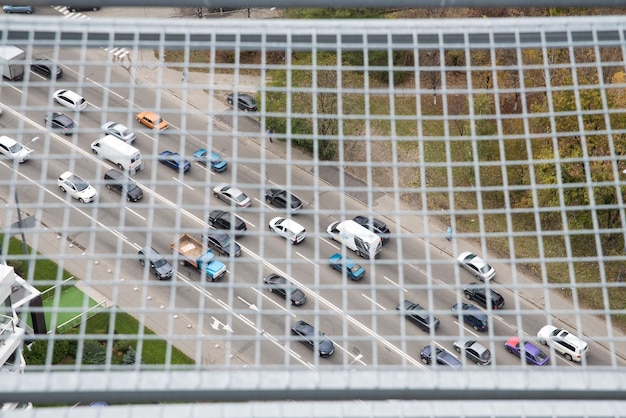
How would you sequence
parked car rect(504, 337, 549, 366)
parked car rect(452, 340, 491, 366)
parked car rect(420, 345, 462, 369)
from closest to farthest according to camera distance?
1. parked car rect(420, 345, 462, 369)
2. parked car rect(452, 340, 491, 366)
3. parked car rect(504, 337, 549, 366)

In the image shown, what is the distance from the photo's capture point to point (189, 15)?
70.1 metres

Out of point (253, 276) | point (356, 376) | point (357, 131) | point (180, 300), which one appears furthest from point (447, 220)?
point (356, 376)

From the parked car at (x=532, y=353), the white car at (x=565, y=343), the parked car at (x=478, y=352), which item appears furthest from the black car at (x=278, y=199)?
the white car at (x=565, y=343)

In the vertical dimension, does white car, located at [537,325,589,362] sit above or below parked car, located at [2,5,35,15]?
below

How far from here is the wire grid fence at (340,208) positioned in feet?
53.6

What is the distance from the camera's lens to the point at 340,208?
22.0 m

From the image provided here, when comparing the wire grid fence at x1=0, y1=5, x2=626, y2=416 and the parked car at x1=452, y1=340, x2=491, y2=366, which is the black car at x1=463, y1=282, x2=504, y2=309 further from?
the parked car at x1=452, y1=340, x2=491, y2=366

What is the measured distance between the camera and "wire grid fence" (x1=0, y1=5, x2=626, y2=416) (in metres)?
16.3

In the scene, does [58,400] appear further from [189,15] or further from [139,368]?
[189,15]

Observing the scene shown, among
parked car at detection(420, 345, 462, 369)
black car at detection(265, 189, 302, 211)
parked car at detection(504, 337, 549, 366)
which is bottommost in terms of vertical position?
parked car at detection(504, 337, 549, 366)

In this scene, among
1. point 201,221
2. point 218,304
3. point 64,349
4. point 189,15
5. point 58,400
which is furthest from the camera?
point 189,15

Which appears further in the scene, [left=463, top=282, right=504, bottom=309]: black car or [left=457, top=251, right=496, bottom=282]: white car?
[left=457, top=251, right=496, bottom=282]: white car

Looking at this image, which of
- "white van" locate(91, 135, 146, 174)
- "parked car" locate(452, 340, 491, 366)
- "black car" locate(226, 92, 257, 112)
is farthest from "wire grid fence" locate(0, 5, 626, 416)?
"black car" locate(226, 92, 257, 112)

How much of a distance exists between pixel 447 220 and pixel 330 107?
1038 cm
